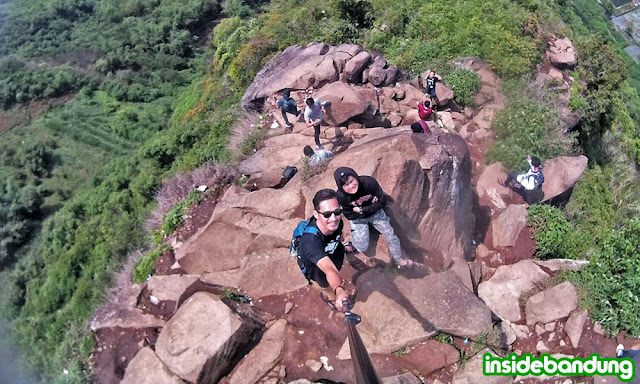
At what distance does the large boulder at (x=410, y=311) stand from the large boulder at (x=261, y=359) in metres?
0.96

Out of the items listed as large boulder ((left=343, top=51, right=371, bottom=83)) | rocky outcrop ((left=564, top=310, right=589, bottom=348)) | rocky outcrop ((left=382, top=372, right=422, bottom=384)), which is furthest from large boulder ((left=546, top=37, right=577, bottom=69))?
rocky outcrop ((left=382, top=372, right=422, bottom=384))

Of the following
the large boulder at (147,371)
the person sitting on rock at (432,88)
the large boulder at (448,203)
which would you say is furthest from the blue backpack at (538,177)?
the large boulder at (147,371)

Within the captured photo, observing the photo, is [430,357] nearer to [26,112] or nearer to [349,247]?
[349,247]

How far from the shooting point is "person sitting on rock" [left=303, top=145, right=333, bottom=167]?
28.7 feet

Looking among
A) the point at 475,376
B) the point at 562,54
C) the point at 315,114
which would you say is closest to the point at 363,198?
the point at 475,376

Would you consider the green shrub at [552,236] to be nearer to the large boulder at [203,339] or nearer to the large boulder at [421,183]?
the large boulder at [421,183]

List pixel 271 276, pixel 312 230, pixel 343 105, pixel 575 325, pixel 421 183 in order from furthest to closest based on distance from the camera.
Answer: pixel 343 105 < pixel 421 183 < pixel 271 276 < pixel 575 325 < pixel 312 230

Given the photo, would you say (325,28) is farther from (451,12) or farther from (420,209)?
(420,209)

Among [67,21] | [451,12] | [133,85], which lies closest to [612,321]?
[451,12]

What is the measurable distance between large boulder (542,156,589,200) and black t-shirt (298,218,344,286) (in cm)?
658

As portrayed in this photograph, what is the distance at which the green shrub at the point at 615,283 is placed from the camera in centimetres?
659

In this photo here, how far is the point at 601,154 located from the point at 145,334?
1400cm

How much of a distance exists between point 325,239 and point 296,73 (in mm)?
9442

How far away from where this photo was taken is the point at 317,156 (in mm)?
8945
